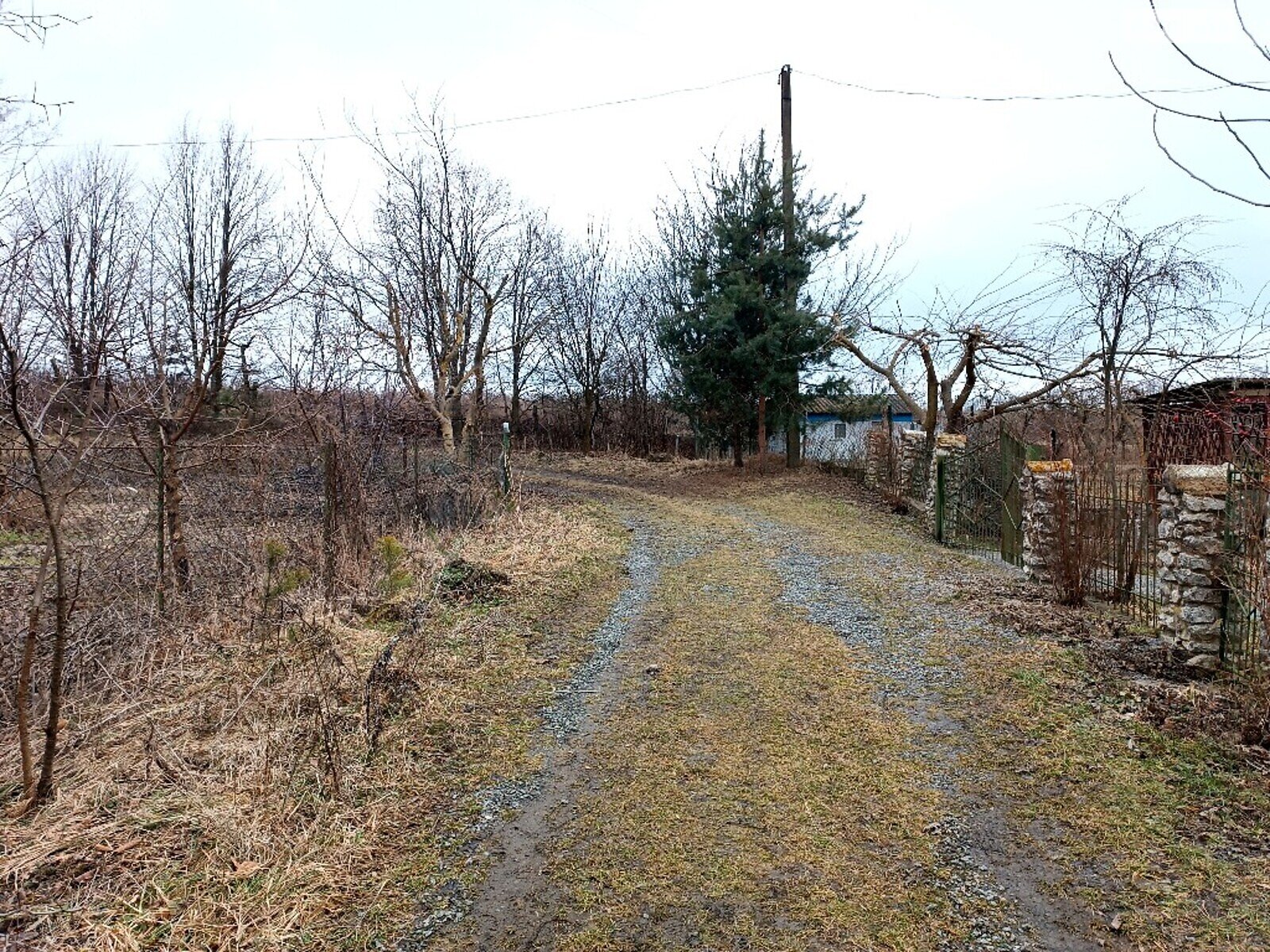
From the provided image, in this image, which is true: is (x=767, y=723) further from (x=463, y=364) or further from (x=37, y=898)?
(x=463, y=364)

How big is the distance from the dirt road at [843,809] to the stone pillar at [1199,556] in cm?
74

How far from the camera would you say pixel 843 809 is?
12.3ft

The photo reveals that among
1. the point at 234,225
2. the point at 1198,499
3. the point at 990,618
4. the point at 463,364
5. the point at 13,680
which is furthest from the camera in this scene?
the point at 234,225

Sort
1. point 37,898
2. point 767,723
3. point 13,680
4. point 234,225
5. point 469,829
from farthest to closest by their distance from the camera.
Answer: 1. point 234,225
2. point 767,723
3. point 13,680
4. point 469,829
5. point 37,898

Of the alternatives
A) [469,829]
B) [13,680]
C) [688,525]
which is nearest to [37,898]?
[469,829]

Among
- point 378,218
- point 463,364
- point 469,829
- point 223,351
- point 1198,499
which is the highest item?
point 378,218

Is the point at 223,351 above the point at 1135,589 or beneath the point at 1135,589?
above

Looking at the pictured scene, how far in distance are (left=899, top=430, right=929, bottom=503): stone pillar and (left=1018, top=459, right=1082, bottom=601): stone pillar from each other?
225 inches

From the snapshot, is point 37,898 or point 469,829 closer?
point 37,898

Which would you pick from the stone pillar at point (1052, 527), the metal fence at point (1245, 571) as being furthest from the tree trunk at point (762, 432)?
the metal fence at point (1245, 571)

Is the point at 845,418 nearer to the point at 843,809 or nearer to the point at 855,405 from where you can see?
the point at 855,405

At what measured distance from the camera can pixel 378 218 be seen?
784 inches

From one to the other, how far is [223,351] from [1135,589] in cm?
788

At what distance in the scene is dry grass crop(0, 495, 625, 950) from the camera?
9.63 ft
